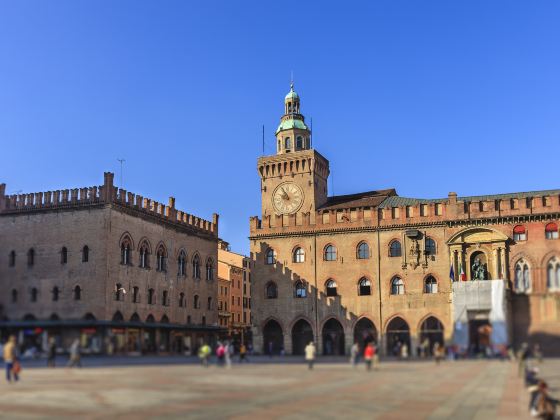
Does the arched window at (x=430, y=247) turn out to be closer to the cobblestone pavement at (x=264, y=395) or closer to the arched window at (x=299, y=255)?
the arched window at (x=299, y=255)

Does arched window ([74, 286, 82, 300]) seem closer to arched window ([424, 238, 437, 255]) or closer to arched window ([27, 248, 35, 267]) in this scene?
arched window ([27, 248, 35, 267])

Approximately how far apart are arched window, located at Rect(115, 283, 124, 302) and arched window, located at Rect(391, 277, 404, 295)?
1970 cm

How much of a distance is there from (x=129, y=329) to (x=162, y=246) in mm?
8562

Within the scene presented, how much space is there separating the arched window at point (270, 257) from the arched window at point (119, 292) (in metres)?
13.6

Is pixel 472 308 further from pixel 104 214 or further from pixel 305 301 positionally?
pixel 104 214

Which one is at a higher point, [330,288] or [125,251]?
[125,251]

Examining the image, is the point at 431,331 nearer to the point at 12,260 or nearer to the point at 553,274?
the point at 553,274

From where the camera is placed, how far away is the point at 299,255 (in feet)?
193

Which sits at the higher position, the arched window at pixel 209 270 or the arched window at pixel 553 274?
the arched window at pixel 209 270

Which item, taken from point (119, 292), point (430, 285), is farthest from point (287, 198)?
point (119, 292)

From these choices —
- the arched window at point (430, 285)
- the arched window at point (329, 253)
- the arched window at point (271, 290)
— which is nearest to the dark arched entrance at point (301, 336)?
the arched window at point (271, 290)

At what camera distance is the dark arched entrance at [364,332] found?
55344 mm

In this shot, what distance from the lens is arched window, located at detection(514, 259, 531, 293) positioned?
51031mm

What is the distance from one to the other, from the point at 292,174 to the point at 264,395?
4331cm
